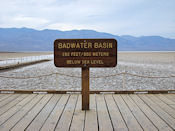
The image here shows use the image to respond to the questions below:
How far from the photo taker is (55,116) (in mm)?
4027

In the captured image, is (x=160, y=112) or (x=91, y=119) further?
(x=160, y=112)

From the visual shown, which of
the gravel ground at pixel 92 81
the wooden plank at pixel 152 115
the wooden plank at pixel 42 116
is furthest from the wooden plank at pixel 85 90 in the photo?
the gravel ground at pixel 92 81

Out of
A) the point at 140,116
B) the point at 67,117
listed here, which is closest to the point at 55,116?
the point at 67,117

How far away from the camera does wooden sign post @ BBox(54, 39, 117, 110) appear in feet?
14.2

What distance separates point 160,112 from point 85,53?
84.6 inches

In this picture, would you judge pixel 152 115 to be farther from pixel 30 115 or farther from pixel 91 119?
pixel 30 115

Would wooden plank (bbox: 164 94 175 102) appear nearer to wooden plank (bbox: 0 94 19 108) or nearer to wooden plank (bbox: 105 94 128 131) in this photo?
wooden plank (bbox: 105 94 128 131)

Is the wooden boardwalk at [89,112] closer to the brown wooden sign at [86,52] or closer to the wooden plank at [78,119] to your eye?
the wooden plank at [78,119]

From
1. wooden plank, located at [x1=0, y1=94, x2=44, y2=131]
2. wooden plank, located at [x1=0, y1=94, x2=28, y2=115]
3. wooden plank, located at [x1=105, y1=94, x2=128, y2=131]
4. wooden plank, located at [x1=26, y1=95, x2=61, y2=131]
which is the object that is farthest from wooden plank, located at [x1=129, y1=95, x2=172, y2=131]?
wooden plank, located at [x1=0, y1=94, x2=28, y2=115]

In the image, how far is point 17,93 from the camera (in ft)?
20.0

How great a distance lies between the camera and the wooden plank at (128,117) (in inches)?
137

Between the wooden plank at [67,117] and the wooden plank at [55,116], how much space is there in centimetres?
9

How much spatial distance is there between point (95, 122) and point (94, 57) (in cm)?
146

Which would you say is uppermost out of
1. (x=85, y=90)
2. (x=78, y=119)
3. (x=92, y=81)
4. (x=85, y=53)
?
(x=85, y=53)
